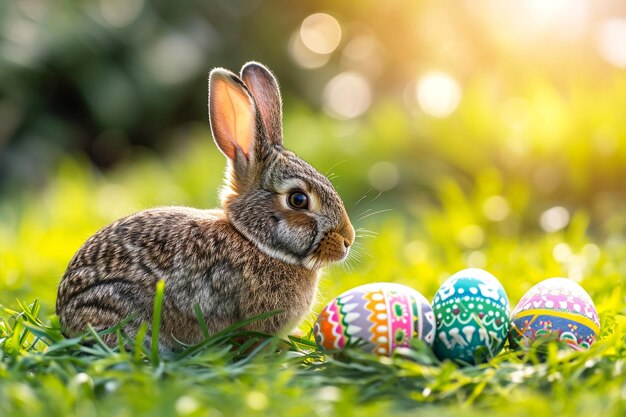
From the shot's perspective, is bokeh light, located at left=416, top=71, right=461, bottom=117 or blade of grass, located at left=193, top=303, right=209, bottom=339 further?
bokeh light, located at left=416, top=71, right=461, bottom=117

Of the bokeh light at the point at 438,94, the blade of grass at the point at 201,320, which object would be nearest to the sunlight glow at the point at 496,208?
the bokeh light at the point at 438,94

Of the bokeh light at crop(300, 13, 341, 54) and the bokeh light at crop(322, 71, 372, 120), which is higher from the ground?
the bokeh light at crop(300, 13, 341, 54)

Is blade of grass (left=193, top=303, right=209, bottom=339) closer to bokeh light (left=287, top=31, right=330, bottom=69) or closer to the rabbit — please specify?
the rabbit

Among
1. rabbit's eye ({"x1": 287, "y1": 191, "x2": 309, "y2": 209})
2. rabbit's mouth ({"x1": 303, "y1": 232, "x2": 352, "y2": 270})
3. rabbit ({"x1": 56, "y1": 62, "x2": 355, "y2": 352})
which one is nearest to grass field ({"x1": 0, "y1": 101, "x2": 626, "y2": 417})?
rabbit ({"x1": 56, "y1": 62, "x2": 355, "y2": 352})

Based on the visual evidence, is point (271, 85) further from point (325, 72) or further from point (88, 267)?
point (325, 72)

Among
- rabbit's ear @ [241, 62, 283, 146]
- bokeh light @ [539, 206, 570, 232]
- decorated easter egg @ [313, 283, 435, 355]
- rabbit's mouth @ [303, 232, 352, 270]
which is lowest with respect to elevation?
decorated easter egg @ [313, 283, 435, 355]

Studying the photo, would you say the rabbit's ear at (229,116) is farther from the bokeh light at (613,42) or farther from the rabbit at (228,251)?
the bokeh light at (613,42)

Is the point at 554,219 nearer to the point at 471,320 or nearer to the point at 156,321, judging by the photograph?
the point at 471,320

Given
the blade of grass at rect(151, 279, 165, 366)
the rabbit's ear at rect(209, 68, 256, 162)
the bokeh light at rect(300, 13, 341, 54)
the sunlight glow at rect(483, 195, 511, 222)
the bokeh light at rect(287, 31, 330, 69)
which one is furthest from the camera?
the bokeh light at rect(300, 13, 341, 54)

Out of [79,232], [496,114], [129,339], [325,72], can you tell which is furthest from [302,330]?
[325,72]

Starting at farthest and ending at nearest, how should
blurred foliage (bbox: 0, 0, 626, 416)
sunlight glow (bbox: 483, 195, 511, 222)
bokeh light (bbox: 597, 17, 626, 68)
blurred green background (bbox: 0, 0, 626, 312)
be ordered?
bokeh light (bbox: 597, 17, 626, 68) → sunlight glow (bbox: 483, 195, 511, 222) → blurred green background (bbox: 0, 0, 626, 312) → blurred foliage (bbox: 0, 0, 626, 416)
